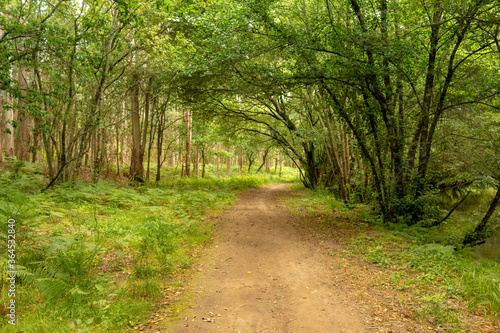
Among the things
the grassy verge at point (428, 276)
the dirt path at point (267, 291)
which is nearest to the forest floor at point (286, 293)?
the dirt path at point (267, 291)

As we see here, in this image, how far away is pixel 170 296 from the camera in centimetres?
430

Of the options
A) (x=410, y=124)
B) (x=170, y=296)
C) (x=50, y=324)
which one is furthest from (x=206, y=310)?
(x=410, y=124)

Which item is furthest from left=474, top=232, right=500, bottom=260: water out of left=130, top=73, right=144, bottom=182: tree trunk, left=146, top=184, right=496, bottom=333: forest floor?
left=130, top=73, right=144, bottom=182: tree trunk

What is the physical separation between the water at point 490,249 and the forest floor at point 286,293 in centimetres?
471

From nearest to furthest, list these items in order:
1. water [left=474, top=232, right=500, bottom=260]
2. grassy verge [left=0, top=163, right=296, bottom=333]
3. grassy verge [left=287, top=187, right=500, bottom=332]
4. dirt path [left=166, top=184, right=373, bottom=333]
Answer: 1. grassy verge [left=0, top=163, right=296, bottom=333]
2. dirt path [left=166, top=184, right=373, bottom=333]
3. grassy verge [left=287, top=187, right=500, bottom=332]
4. water [left=474, top=232, right=500, bottom=260]

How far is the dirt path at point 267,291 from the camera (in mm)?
3621

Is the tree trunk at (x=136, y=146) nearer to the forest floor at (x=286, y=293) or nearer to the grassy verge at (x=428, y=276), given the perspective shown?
the forest floor at (x=286, y=293)

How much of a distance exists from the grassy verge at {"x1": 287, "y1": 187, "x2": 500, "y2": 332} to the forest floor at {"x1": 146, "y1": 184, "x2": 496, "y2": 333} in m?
0.11

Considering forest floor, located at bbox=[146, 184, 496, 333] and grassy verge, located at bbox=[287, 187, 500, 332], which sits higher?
grassy verge, located at bbox=[287, 187, 500, 332]

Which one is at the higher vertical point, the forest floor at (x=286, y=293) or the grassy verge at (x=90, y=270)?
the grassy verge at (x=90, y=270)

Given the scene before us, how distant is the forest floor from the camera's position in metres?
3.63

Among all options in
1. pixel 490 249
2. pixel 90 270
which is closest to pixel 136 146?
pixel 90 270

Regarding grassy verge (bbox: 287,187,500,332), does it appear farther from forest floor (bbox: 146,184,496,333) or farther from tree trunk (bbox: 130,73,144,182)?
tree trunk (bbox: 130,73,144,182)

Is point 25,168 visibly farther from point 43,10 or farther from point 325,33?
point 325,33
